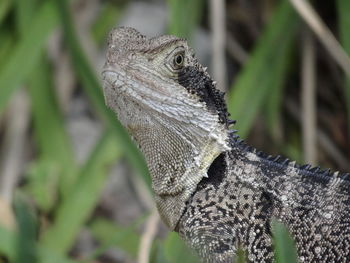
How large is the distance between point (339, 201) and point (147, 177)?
148 cm

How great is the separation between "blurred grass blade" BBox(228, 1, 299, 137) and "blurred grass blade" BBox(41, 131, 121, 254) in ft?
3.15

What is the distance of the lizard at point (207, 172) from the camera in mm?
3012

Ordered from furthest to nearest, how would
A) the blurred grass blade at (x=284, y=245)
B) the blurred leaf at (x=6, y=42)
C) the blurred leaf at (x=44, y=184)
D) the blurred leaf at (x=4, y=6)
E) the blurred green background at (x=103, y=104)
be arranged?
the blurred leaf at (x=6, y=42) → the blurred leaf at (x=4, y=6) → the blurred leaf at (x=44, y=184) → the blurred green background at (x=103, y=104) → the blurred grass blade at (x=284, y=245)

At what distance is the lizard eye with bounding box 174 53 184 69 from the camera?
9.95ft

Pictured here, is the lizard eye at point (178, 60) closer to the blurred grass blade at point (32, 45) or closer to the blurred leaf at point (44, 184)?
the blurred grass blade at point (32, 45)

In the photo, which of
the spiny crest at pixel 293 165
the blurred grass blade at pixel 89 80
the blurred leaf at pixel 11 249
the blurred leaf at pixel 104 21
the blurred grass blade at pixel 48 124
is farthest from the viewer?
the blurred leaf at pixel 104 21

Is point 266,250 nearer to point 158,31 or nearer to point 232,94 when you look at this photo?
point 232,94

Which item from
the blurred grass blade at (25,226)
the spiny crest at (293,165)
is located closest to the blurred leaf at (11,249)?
the spiny crest at (293,165)

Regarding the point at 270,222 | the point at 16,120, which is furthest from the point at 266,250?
the point at 16,120

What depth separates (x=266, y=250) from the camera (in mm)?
3057

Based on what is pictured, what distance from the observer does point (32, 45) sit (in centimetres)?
567

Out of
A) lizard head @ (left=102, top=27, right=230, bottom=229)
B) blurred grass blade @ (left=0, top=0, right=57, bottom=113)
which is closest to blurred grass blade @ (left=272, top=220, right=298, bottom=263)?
lizard head @ (left=102, top=27, right=230, bottom=229)

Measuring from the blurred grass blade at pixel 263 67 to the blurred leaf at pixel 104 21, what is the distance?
5.11 ft

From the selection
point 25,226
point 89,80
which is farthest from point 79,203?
point 25,226
